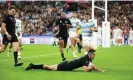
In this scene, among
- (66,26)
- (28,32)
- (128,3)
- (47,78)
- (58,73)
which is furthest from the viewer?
(128,3)

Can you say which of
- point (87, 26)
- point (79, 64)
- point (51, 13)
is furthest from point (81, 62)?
point (51, 13)

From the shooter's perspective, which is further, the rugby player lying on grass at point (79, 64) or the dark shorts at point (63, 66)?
the dark shorts at point (63, 66)

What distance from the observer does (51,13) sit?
53.8 meters

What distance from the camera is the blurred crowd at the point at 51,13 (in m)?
50.3

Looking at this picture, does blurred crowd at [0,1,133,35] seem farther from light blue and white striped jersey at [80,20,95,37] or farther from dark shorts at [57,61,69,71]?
dark shorts at [57,61,69,71]

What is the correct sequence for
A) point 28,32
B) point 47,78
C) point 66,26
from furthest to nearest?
point 28,32, point 66,26, point 47,78

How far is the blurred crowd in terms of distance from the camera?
50.3 meters

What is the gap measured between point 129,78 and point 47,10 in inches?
1715

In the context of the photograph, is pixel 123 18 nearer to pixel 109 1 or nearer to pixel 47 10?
pixel 109 1

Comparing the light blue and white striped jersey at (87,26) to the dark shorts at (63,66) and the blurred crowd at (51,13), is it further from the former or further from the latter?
the blurred crowd at (51,13)

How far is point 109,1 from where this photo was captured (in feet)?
180

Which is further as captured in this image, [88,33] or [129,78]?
[88,33]

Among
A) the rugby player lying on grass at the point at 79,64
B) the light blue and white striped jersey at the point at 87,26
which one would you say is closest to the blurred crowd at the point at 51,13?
the light blue and white striped jersey at the point at 87,26

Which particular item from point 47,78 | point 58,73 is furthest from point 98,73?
point 47,78
